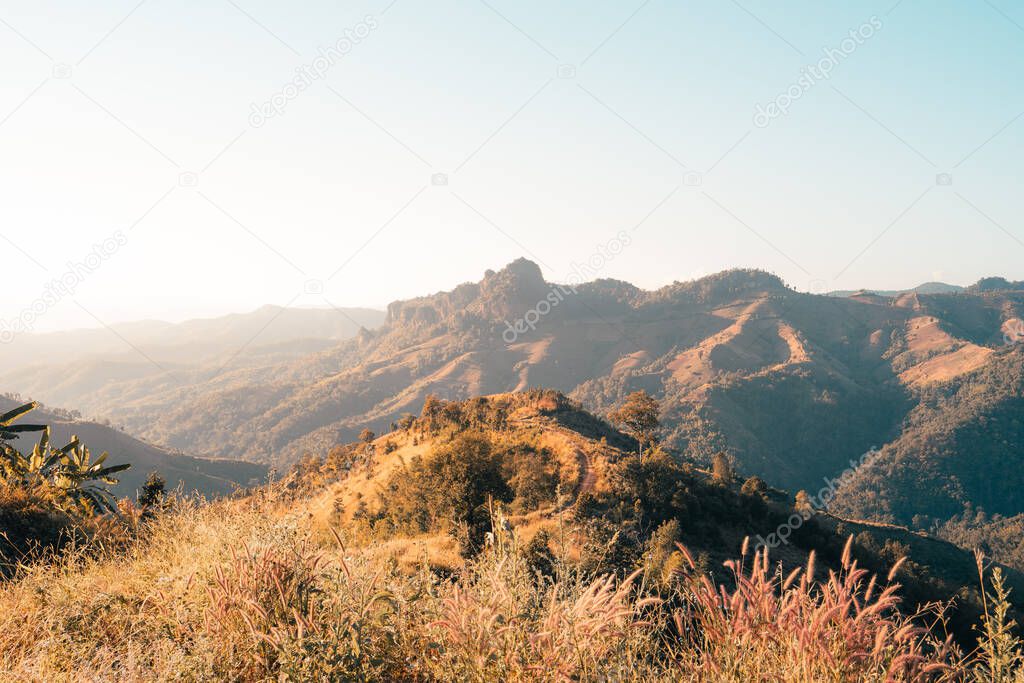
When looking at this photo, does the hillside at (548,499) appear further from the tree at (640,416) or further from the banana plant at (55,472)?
the banana plant at (55,472)

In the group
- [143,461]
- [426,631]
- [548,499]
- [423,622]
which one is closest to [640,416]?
[548,499]

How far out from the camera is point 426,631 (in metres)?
4.71

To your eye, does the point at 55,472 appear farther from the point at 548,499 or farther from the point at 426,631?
the point at 548,499

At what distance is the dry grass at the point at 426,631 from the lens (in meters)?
3.96

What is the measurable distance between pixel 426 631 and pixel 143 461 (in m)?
163

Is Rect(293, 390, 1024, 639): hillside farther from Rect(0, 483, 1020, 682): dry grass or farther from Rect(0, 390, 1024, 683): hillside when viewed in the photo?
Rect(0, 483, 1020, 682): dry grass

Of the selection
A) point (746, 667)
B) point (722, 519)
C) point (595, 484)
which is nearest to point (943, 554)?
point (722, 519)

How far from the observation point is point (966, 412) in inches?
7771

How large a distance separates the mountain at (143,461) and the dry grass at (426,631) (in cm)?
13380

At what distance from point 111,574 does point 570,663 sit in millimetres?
6195

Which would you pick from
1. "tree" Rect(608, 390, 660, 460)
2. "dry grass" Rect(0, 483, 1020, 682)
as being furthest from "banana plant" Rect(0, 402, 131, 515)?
"tree" Rect(608, 390, 660, 460)

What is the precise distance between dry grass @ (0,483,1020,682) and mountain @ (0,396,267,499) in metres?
134

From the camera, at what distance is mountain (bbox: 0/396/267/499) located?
12588 centimetres

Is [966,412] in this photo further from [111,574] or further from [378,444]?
[111,574]
